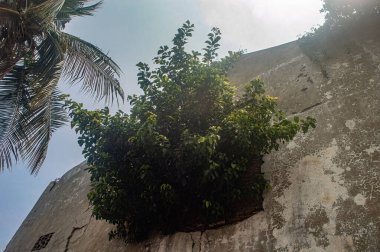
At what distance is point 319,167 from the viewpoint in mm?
4227

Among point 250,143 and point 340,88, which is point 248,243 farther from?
point 340,88

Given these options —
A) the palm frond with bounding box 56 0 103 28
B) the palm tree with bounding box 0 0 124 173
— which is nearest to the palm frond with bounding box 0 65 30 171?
the palm tree with bounding box 0 0 124 173

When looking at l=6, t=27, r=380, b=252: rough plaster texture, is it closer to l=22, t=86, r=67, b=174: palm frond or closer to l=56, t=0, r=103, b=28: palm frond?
l=22, t=86, r=67, b=174: palm frond

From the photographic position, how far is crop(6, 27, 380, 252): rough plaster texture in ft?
12.0

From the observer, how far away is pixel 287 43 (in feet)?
20.8

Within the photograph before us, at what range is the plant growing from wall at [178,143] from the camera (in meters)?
4.31

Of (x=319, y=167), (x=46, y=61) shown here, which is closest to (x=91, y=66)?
(x=46, y=61)

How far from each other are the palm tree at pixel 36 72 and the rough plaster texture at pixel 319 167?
6.17 ft

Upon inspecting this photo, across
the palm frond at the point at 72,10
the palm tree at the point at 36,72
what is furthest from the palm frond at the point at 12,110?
the palm frond at the point at 72,10

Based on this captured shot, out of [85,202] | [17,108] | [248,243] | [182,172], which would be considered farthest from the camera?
[85,202]

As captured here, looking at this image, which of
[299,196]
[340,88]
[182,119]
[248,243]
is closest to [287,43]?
[340,88]

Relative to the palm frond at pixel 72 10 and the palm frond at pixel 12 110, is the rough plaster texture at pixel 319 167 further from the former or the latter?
the palm frond at pixel 72 10

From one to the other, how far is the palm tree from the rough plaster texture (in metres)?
1.88

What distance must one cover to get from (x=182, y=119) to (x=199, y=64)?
825 millimetres
